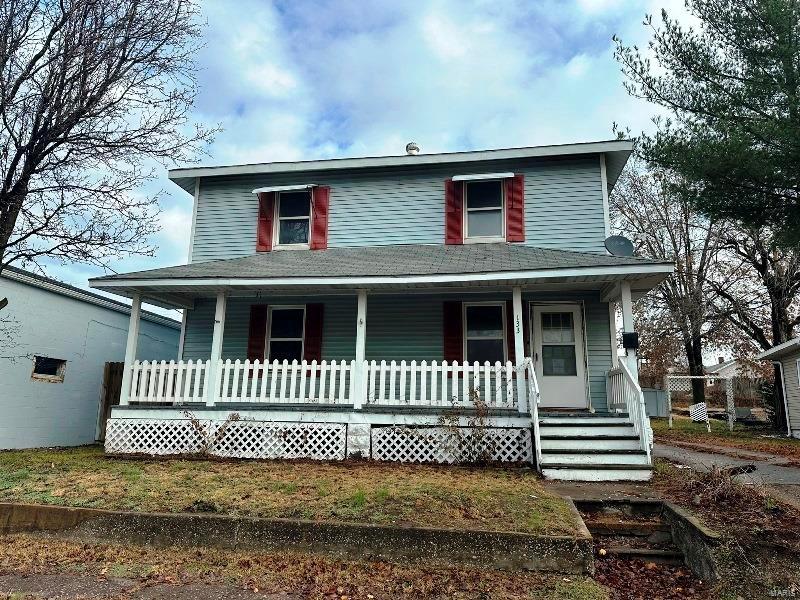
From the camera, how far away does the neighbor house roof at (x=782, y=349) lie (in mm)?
16023

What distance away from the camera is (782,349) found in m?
16.8

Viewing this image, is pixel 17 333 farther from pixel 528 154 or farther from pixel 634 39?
pixel 634 39

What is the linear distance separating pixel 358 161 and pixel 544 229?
4.12 metres

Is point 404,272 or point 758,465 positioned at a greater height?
point 404,272

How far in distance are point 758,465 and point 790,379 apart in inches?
421

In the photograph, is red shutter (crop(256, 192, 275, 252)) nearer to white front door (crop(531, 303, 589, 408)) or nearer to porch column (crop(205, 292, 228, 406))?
porch column (crop(205, 292, 228, 406))

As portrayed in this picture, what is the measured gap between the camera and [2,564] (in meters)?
4.53

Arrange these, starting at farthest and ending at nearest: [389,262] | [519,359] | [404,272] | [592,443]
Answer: [389,262] < [404,272] < [519,359] < [592,443]

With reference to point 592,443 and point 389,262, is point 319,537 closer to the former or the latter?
point 592,443

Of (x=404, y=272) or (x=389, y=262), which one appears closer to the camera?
(x=404, y=272)

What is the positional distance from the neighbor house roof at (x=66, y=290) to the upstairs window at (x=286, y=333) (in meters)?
4.51

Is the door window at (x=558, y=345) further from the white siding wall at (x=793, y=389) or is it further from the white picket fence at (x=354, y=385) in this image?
the white siding wall at (x=793, y=389)

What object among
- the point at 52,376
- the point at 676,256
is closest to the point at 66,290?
the point at 52,376

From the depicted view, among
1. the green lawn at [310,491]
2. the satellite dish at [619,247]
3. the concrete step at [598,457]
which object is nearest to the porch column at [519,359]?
the concrete step at [598,457]
